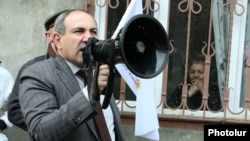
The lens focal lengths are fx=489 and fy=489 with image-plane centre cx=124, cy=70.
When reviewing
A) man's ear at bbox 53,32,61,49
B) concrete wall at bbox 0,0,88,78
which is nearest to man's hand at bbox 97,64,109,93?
man's ear at bbox 53,32,61,49

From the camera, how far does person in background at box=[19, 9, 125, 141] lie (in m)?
1.73

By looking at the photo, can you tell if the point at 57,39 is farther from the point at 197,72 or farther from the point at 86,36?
the point at 197,72

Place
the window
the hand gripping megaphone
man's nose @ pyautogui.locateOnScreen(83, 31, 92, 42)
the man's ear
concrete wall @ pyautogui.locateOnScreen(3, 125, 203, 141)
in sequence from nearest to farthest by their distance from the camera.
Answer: the hand gripping megaphone < man's nose @ pyautogui.locateOnScreen(83, 31, 92, 42) < the man's ear < the window < concrete wall @ pyautogui.locateOnScreen(3, 125, 203, 141)

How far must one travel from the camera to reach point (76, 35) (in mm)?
1977

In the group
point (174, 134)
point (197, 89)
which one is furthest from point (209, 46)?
point (174, 134)

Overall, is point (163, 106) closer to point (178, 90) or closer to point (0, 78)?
point (178, 90)

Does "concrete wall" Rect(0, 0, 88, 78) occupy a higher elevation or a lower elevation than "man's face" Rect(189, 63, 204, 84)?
higher

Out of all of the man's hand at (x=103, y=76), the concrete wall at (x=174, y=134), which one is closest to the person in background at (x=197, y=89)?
the concrete wall at (x=174, y=134)

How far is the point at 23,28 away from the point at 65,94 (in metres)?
2.32

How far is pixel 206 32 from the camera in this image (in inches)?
155

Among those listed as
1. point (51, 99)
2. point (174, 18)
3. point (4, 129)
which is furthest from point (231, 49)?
point (51, 99)

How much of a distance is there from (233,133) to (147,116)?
0.65m

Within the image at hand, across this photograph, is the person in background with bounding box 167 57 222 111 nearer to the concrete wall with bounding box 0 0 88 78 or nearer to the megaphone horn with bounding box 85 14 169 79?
the concrete wall with bounding box 0 0 88 78

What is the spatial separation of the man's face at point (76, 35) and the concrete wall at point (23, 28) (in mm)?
Answer: 2077
